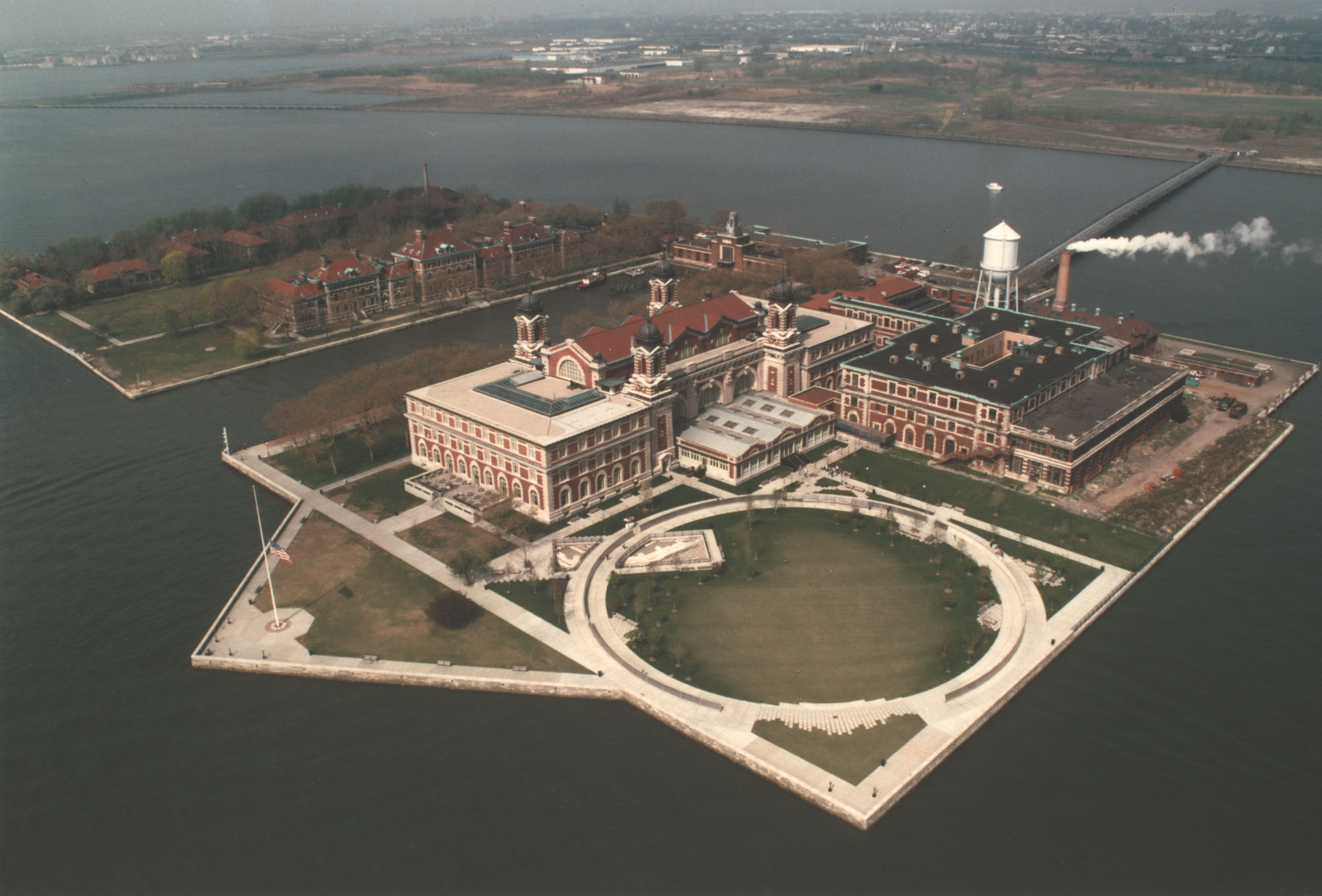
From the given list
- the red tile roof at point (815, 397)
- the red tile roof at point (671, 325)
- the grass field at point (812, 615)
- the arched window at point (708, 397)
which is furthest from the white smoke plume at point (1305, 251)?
the grass field at point (812, 615)

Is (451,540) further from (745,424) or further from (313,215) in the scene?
(313,215)

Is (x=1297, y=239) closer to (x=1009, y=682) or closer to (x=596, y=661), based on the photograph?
(x=1009, y=682)

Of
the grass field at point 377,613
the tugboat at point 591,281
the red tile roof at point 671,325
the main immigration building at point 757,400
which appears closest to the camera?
the grass field at point 377,613

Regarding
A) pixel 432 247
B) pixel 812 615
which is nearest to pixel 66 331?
pixel 432 247

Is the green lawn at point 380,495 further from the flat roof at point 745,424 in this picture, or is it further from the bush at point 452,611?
the flat roof at point 745,424

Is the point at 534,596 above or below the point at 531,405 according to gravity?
below
